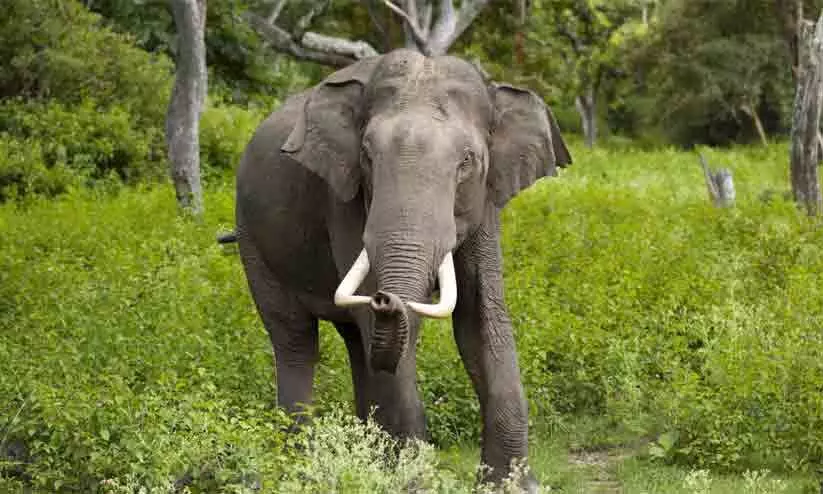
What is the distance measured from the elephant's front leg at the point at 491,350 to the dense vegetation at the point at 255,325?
0.28 metres

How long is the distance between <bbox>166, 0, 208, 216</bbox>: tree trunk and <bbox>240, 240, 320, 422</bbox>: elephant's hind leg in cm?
805

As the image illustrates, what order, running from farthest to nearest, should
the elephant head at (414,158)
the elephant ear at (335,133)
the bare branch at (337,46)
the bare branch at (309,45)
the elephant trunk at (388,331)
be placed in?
the bare branch at (309,45) → the bare branch at (337,46) → the elephant ear at (335,133) → the elephant head at (414,158) → the elephant trunk at (388,331)

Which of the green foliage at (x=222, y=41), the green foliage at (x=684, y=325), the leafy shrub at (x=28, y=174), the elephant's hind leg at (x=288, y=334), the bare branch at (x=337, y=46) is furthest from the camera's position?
the bare branch at (x=337, y=46)

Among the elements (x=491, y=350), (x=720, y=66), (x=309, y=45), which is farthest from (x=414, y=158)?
(x=720, y=66)

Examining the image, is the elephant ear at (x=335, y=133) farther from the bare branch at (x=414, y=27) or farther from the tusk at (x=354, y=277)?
the bare branch at (x=414, y=27)

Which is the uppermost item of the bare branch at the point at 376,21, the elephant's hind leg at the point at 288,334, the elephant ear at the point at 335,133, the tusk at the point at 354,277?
the elephant ear at the point at 335,133

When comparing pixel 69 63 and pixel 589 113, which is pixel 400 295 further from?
pixel 589 113

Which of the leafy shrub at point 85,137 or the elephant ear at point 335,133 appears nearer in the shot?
the elephant ear at point 335,133

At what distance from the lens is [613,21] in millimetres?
46281

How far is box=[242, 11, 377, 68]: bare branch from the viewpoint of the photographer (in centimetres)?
2836

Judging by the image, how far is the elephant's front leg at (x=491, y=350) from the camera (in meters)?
Result: 7.47

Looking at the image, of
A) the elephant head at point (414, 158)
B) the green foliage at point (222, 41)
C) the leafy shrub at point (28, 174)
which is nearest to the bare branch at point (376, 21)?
the green foliage at point (222, 41)

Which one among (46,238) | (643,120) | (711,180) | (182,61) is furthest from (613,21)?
(46,238)

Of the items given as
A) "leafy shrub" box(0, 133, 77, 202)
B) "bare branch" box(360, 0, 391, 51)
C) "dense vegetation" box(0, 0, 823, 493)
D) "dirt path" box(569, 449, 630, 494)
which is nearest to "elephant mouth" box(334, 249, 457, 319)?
"dense vegetation" box(0, 0, 823, 493)
